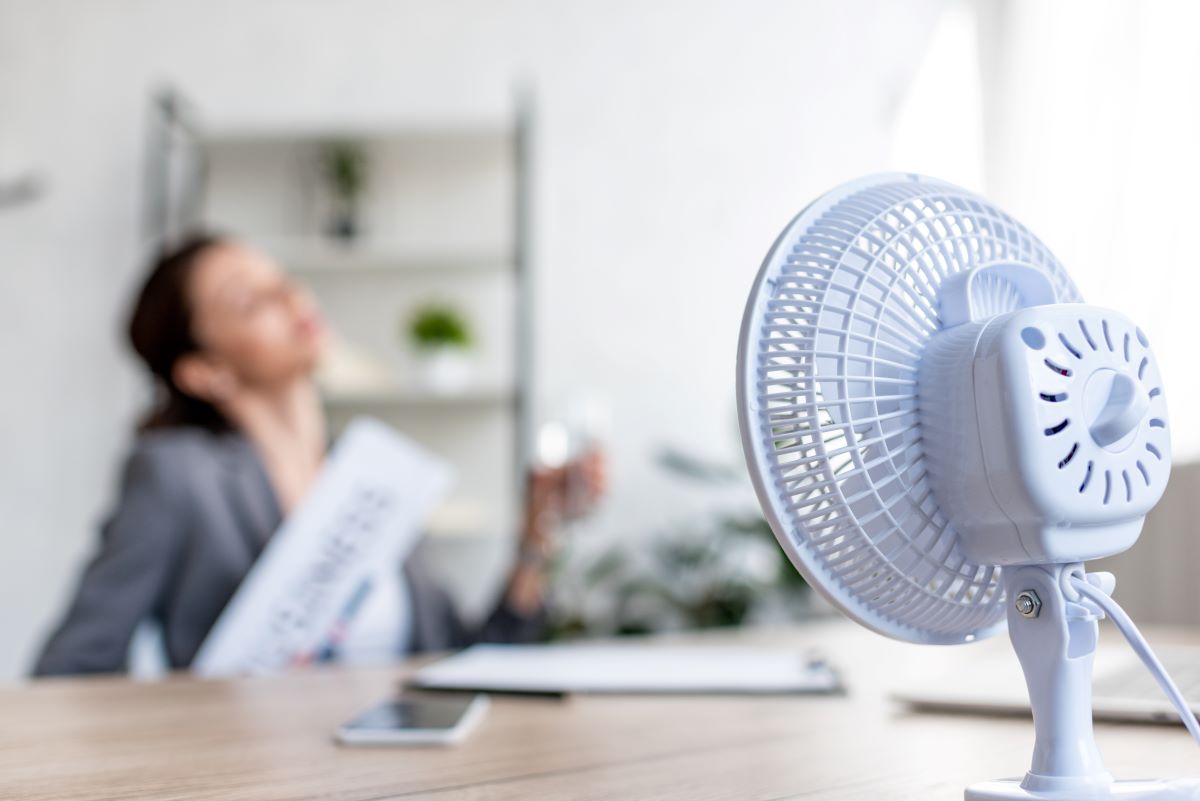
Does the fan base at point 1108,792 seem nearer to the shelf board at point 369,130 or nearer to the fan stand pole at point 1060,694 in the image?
the fan stand pole at point 1060,694

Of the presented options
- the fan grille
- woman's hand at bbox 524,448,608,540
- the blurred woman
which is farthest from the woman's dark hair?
the fan grille

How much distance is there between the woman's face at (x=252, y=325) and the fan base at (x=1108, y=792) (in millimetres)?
1411

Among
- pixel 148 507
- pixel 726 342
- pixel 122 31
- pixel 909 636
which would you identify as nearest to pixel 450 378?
pixel 726 342

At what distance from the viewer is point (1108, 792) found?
36cm

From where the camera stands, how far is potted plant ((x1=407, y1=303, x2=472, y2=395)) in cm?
249

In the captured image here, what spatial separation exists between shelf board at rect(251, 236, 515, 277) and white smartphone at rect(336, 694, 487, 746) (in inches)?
78.5

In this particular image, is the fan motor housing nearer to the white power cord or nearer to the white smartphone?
the white power cord

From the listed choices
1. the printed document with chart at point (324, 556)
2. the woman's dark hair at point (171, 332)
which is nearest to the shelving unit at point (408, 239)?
the woman's dark hair at point (171, 332)

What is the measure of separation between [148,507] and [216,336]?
1.24ft

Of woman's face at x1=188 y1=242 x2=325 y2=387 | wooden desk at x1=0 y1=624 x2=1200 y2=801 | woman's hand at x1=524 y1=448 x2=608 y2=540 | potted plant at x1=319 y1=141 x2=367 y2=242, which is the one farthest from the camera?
potted plant at x1=319 y1=141 x2=367 y2=242

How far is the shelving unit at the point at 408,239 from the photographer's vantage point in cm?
257

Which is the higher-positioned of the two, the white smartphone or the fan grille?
the fan grille

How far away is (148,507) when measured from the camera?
52.6 inches

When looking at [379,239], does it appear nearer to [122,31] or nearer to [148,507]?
[122,31]
